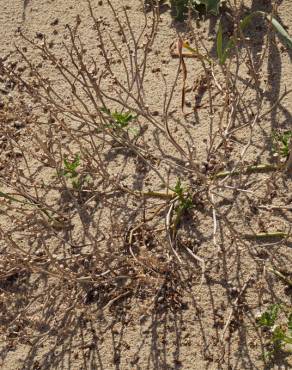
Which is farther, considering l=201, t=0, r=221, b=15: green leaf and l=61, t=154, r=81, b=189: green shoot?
l=201, t=0, r=221, b=15: green leaf

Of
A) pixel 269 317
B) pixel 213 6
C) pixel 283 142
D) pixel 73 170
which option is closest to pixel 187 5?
pixel 213 6

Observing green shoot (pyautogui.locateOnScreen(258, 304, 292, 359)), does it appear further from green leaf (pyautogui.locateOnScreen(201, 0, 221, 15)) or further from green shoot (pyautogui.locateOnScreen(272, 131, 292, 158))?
green leaf (pyautogui.locateOnScreen(201, 0, 221, 15))

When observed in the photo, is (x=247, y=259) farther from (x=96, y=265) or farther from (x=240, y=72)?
(x=240, y=72)

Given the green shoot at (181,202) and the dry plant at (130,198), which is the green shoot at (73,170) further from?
the green shoot at (181,202)

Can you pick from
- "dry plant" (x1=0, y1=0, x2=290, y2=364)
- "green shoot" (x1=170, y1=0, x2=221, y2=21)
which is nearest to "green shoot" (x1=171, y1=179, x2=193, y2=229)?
"dry plant" (x1=0, y1=0, x2=290, y2=364)

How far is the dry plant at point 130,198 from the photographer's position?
207 centimetres

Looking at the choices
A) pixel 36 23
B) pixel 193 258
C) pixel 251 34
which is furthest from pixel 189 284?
pixel 36 23

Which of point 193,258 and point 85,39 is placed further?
point 85,39

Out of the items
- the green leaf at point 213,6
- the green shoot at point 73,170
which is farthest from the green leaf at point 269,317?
the green leaf at point 213,6

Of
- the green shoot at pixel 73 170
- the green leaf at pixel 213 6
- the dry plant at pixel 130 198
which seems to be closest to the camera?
the dry plant at pixel 130 198

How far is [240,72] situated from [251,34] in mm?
227

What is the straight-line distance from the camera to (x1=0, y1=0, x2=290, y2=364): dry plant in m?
2.07

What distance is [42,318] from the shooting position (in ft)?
7.11

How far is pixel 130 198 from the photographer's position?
237cm
